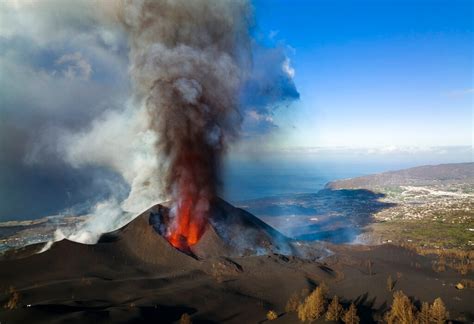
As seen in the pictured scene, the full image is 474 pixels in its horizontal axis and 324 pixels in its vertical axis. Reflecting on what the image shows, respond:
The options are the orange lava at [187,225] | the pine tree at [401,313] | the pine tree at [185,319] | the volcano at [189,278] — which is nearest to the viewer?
the pine tree at [185,319]

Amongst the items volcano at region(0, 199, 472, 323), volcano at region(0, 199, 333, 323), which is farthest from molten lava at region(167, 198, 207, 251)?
volcano at region(0, 199, 333, 323)

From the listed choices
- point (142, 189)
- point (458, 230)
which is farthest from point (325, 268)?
point (458, 230)

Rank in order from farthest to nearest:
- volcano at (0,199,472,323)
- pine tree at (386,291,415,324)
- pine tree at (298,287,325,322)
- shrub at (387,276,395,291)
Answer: shrub at (387,276,395,291), volcano at (0,199,472,323), pine tree at (298,287,325,322), pine tree at (386,291,415,324)

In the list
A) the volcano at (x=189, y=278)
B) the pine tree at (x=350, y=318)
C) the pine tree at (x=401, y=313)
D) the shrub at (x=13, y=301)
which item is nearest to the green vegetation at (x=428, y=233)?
the volcano at (x=189, y=278)

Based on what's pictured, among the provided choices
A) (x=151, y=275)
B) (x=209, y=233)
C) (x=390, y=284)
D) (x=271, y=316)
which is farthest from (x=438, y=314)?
(x=209, y=233)

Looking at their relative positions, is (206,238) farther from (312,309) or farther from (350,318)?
(350,318)

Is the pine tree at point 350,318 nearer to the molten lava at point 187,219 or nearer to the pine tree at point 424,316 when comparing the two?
the pine tree at point 424,316

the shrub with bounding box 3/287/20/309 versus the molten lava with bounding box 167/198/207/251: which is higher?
the molten lava with bounding box 167/198/207/251

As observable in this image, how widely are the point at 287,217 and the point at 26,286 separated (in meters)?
78.5

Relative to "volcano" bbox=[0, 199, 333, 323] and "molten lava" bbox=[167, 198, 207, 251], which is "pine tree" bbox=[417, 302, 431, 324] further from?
"molten lava" bbox=[167, 198, 207, 251]

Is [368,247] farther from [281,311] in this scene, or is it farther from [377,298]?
[281,311]

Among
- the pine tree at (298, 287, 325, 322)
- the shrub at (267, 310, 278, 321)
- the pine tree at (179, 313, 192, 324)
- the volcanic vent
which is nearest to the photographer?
the pine tree at (179, 313, 192, 324)

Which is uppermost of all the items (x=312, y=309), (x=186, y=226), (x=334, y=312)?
(x=186, y=226)


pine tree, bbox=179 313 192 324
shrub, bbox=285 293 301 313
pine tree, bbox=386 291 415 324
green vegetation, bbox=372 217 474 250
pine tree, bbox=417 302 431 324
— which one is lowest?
green vegetation, bbox=372 217 474 250
